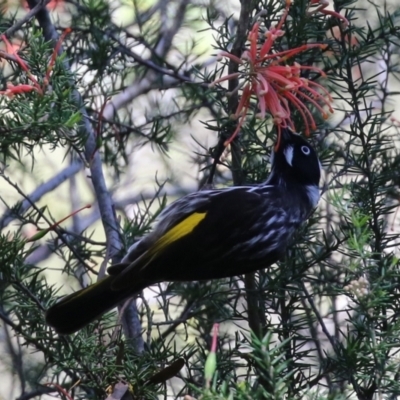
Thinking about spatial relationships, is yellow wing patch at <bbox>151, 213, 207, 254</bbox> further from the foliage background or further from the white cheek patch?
the white cheek patch

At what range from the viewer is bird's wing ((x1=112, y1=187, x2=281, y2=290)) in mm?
1839

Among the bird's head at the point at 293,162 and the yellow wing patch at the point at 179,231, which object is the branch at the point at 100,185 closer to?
the yellow wing patch at the point at 179,231

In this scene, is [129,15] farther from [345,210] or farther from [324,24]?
[345,210]

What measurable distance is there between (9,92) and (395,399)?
0.77 m

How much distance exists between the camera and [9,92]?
4.24ft

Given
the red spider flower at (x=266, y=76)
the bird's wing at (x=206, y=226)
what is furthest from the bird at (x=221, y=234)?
the red spider flower at (x=266, y=76)

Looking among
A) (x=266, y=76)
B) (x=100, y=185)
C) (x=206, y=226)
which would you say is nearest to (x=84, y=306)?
(x=100, y=185)

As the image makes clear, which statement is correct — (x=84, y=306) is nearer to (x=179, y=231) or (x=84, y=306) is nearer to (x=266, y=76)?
(x=179, y=231)

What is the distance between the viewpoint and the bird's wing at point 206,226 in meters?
1.84

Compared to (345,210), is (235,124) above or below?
above

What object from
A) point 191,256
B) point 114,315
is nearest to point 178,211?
point 191,256

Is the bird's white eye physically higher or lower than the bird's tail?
higher

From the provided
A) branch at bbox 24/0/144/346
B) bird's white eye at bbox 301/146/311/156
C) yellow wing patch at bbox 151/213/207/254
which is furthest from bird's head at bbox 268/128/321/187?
branch at bbox 24/0/144/346

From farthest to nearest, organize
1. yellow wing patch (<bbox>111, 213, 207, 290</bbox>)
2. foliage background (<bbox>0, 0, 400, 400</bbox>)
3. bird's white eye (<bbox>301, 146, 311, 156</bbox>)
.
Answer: bird's white eye (<bbox>301, 146, 311, 156</bbox>)
yellow wing patch (<bbox>111, 213, 207, 290</bbox>)
foliage background (<bbox>0, 0, 400, 400</bbox>)
